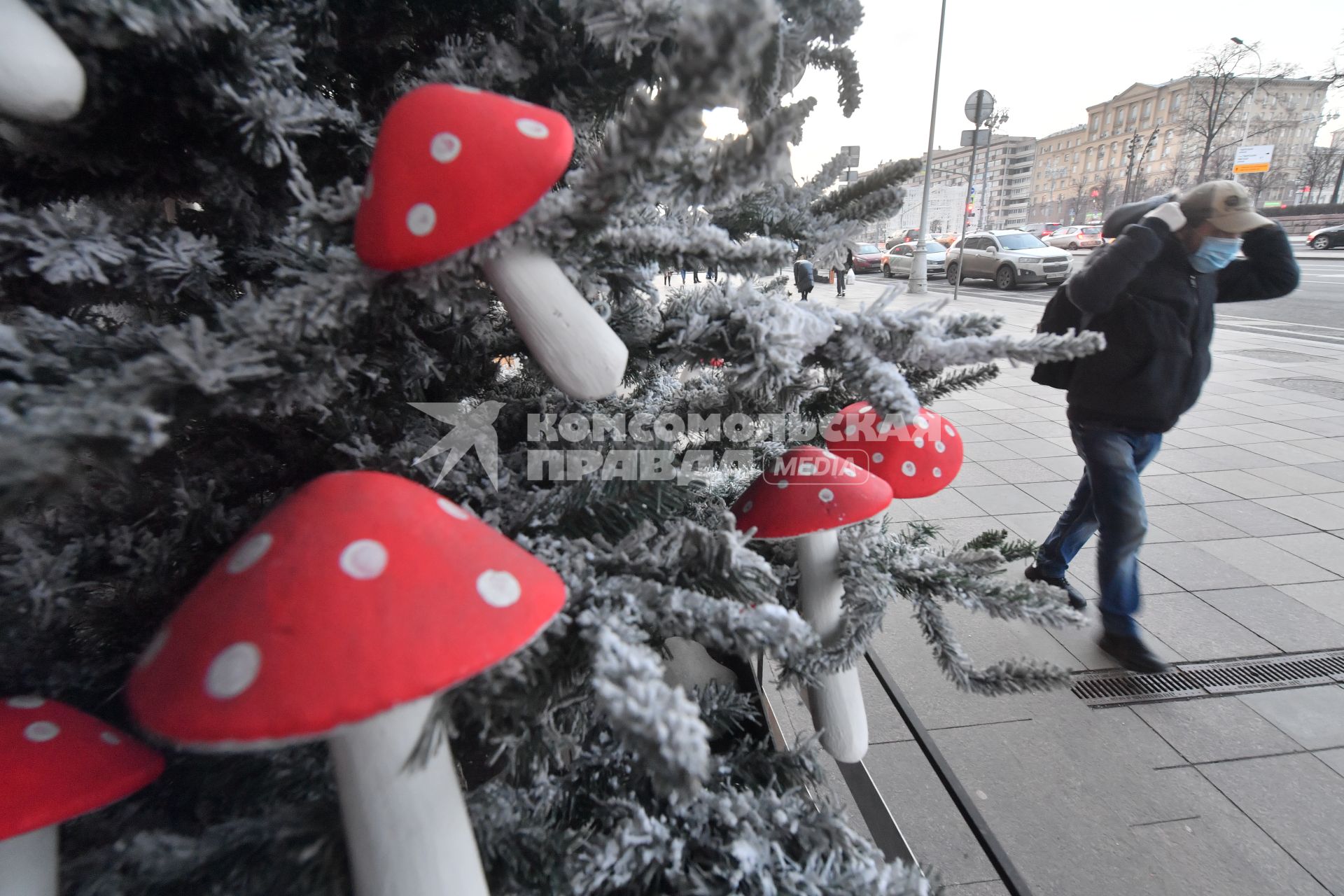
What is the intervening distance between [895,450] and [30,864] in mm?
941

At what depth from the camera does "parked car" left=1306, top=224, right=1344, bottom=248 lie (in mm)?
18192

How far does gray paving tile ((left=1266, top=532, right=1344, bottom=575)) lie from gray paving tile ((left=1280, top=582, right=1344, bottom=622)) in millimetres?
164

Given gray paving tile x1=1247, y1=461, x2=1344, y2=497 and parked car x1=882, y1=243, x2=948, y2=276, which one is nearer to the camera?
gray paving tile x1=1247, y1=461, x2=1344, y2=497

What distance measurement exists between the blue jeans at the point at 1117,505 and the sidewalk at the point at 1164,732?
0.65 ft

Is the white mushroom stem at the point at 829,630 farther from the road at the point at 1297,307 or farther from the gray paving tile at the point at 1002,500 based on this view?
the road at the point at 1297,307

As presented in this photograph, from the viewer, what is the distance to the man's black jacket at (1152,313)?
2082 millimetres

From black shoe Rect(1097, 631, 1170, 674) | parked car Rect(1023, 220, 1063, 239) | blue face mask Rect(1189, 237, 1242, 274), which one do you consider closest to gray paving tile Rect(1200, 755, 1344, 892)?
black shoe Rect(1097, 631, 1170, 674)

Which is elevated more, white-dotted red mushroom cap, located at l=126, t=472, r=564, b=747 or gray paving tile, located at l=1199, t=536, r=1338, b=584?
white-dotted red mushroom cap, located at l=126, t=472, r=564, b=747

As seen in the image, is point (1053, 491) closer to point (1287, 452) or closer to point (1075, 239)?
point (1287, 452)

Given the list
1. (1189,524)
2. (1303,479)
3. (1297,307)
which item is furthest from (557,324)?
(1297,307)

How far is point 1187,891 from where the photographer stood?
1590 mm

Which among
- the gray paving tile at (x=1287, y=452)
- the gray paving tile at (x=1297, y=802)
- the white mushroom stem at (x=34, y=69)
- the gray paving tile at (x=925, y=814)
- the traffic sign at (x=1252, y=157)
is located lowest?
the gray paving tile at (x=925, y=814)

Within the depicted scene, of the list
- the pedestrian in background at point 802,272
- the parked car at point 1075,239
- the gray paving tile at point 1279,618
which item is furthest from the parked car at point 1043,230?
the pedestrian in background at point 802,272

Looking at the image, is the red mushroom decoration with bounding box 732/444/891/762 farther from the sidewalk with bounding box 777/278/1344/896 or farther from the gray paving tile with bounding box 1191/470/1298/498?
the gray paving tile with bounding box 1191/470/1298/498
